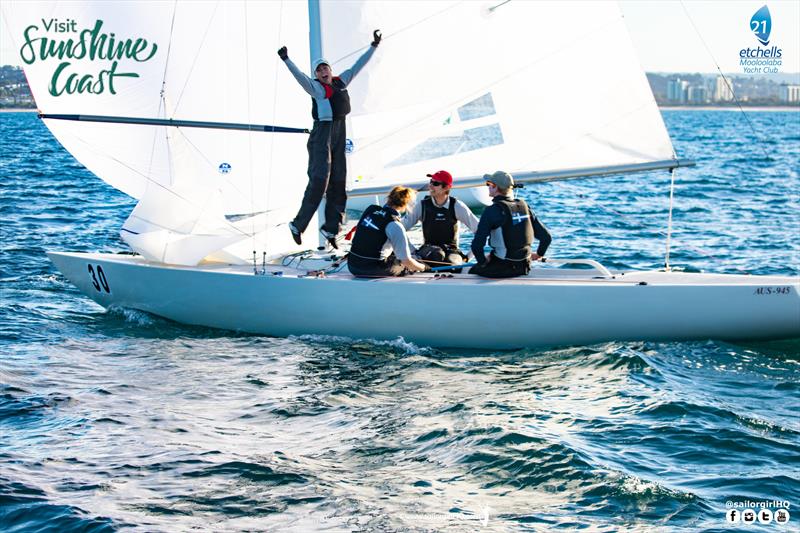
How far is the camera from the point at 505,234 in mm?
7523

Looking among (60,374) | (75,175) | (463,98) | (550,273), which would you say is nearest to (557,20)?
(463,98)

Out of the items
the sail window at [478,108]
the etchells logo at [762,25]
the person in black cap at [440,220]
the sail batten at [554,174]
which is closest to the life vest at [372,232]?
the person in black cap at [440,220]

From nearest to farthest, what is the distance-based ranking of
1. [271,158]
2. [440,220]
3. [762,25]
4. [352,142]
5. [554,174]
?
1. [440,220]
2. [554,174]
3. [352,142]
4. [271,158]
5. [762,25]

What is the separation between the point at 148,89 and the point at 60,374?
121 inches

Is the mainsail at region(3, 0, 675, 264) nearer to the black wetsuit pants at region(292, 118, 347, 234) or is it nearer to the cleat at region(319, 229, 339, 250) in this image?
the black wetsuit pants at region(292, 118, 347, 234)

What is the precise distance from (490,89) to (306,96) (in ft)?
5.68

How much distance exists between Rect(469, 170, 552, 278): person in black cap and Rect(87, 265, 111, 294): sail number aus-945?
3.15 m

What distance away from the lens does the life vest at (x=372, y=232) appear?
7.62 meters

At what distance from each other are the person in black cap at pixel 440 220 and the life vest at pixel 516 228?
11.5 inches

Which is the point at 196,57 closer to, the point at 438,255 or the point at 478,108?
the point at 478,108

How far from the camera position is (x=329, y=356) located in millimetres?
7500

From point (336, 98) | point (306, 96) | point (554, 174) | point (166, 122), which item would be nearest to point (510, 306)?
point (554, 174)

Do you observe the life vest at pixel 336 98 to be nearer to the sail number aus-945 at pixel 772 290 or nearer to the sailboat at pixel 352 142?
the sailboat at pixel 352 142

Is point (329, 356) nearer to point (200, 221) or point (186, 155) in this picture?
point (200, 221)
